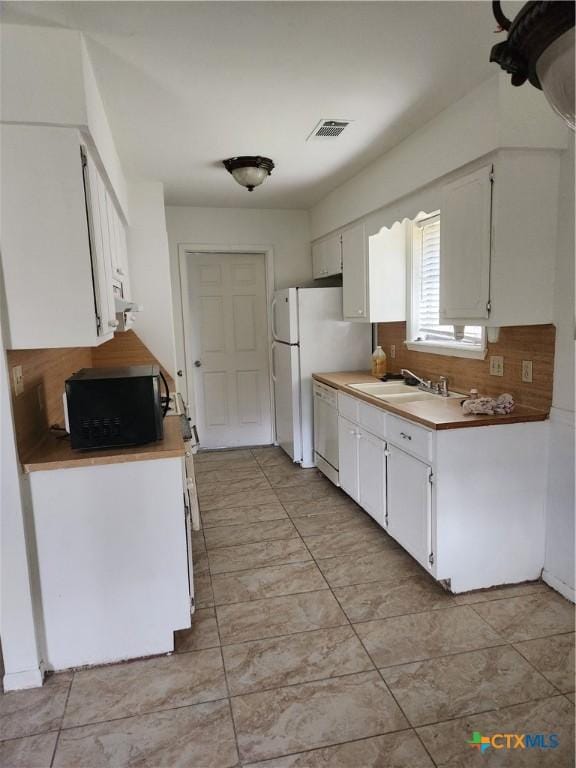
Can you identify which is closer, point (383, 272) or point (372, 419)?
point (372, 419)

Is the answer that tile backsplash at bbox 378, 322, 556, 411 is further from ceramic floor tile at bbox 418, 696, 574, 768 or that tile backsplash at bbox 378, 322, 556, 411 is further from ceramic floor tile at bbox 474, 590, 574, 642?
ceramic floor tile at bbox 418, 696, 574, 768

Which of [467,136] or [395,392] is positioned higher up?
[467,136]

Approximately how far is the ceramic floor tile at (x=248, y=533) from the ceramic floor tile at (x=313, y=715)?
1.27 metres

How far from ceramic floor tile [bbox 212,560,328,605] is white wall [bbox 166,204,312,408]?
2649 millimetres

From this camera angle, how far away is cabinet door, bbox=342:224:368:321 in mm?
3780

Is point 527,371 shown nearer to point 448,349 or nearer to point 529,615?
point 448,349

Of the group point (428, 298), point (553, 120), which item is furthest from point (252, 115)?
point (428, 298)

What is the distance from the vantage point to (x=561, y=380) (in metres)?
2.34

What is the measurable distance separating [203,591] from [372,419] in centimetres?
142

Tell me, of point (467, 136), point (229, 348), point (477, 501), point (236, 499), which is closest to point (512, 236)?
point (467, 136)

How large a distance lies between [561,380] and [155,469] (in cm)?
194

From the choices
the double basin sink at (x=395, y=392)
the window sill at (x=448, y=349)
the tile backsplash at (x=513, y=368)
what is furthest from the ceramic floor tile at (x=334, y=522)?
the window sill at (x=448, y=349)

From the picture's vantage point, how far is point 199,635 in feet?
7.36

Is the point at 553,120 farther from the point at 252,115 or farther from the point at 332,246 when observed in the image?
the point at 332,246
